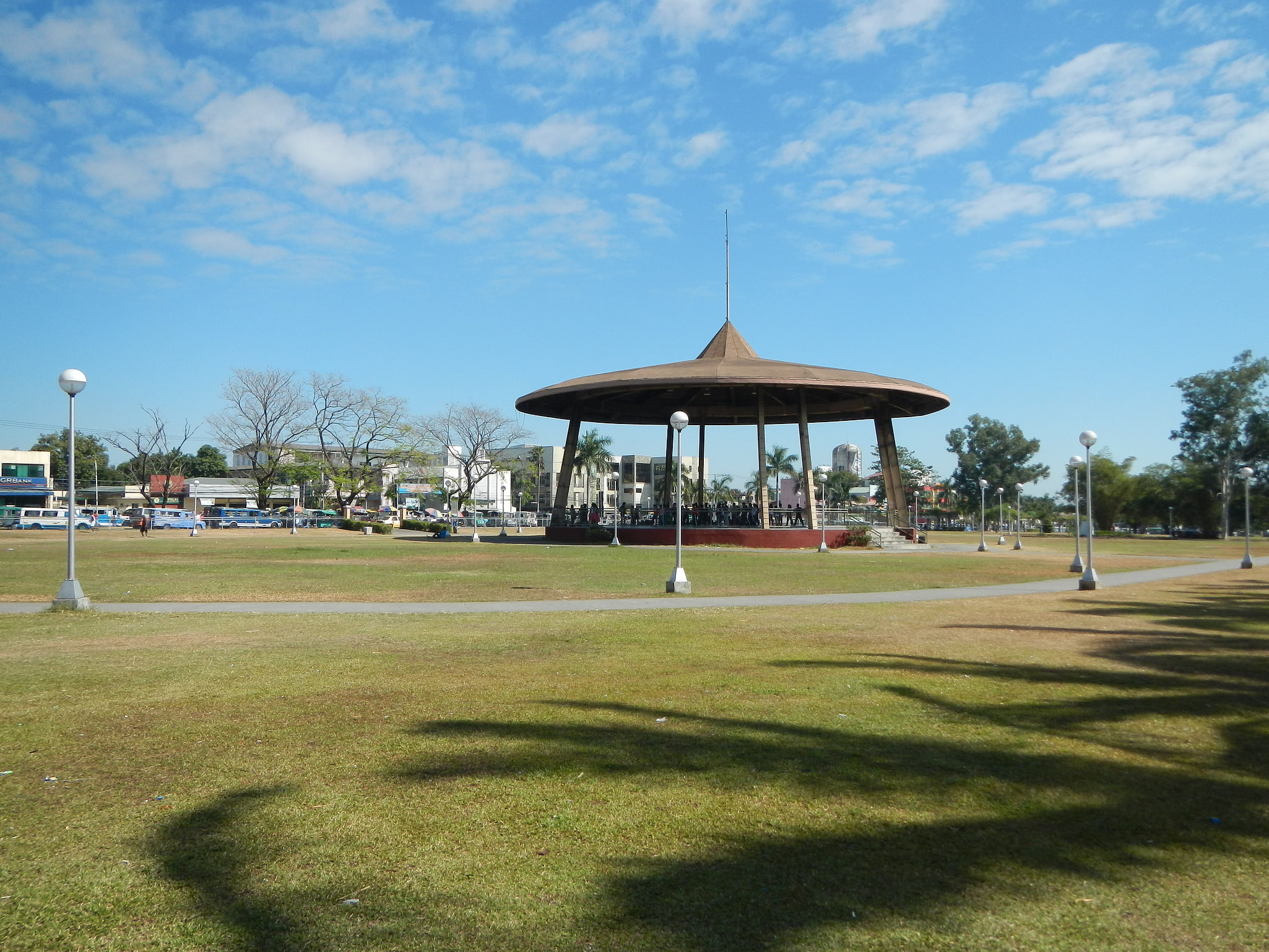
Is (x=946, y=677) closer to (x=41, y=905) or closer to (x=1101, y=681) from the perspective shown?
(x=1101, y=681)

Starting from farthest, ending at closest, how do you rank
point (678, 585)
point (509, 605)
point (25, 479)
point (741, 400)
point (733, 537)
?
point (25, 479)
point (741, 400)
point (733, 537)
point (678, 585)
point (509, 605)

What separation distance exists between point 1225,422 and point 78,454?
5941 inches

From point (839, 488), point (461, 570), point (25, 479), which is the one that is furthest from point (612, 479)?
point (461, 570)

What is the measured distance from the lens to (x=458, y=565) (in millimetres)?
28859

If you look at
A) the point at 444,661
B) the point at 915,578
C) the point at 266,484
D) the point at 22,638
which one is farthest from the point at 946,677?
the point at 266,484

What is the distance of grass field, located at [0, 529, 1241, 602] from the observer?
19578mm

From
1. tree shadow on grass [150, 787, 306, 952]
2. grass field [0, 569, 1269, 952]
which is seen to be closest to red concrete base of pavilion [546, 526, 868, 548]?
grass field [0, 569, 1269, 952]

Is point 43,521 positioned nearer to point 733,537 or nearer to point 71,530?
point 733,537

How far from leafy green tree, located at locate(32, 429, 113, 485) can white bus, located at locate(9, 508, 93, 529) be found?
47938mm

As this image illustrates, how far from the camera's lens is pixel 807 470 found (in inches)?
1924

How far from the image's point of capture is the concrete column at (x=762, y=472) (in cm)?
4791

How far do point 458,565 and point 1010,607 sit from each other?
56.7 ft

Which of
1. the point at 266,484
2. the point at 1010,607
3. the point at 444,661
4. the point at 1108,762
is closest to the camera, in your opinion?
the point at 1108,762

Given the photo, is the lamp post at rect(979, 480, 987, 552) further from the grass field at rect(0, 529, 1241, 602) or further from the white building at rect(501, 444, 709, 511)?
the white building at rect(501, 444, 709, 511)
